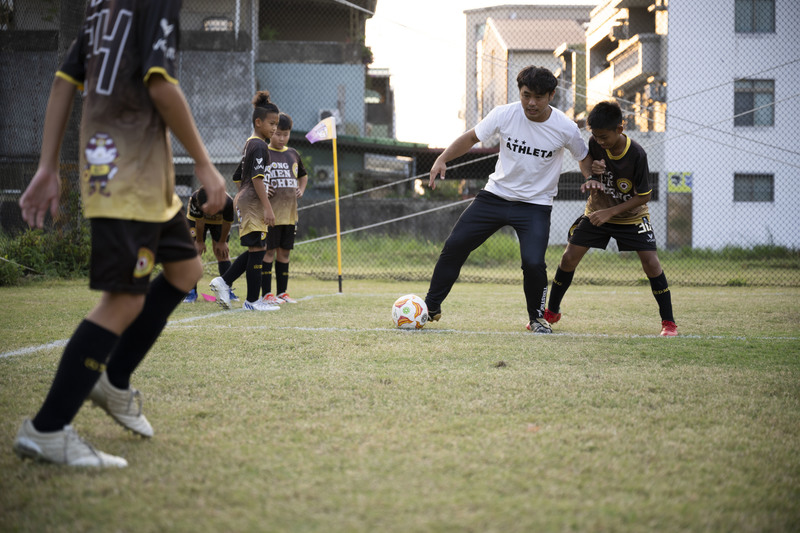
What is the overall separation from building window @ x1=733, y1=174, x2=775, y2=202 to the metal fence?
0.14 feet

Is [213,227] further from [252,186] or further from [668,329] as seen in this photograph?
[668,329]

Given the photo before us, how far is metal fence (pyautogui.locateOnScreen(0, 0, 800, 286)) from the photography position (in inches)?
585

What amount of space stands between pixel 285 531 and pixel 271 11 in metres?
22.4

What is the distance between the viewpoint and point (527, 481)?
190cm

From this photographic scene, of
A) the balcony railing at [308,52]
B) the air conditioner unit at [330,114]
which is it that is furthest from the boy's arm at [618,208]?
the balcony railing at [308,52]

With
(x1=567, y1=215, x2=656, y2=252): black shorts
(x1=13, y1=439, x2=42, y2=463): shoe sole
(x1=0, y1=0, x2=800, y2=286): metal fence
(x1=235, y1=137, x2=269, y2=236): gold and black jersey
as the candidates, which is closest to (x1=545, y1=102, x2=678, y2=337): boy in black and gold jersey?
(x1=567, y1=215, x2=656, y2=252): black shorts

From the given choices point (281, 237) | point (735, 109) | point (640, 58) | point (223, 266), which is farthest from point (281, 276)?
point (735, 109)

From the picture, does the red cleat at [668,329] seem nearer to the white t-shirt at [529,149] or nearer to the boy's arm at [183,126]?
the white t-shirt at [529,149]

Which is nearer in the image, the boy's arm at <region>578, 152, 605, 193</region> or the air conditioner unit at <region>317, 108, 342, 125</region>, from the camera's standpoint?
the boy's arm at <region>578, 152, 605, 193</region>

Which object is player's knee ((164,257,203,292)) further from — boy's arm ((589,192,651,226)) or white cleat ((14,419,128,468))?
boy's arm ((589,192,651,226))

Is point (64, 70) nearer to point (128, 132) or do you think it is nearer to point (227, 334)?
point (128, 132)

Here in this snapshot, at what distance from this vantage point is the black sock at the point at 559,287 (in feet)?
17.3

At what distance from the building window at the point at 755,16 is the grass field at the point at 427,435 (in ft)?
68.4

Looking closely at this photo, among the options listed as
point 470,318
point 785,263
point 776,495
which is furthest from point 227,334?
point 785,263
